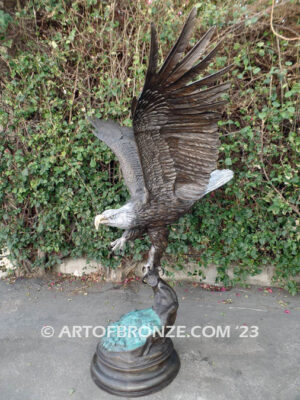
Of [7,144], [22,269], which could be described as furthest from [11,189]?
[22,269]

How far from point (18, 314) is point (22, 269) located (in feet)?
3.25

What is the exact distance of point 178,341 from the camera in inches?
106

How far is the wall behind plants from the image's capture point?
10.1 feet

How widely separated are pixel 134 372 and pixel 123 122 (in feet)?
7.67

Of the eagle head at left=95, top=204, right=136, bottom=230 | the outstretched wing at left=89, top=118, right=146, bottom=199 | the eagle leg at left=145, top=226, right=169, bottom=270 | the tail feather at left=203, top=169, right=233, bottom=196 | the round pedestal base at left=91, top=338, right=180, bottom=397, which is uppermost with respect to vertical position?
the outstretched wing at left=89, top=118, right=146, bottom=199

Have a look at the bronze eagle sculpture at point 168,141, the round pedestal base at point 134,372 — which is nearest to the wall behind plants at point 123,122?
the bronze eagle sculpture at point 168,141

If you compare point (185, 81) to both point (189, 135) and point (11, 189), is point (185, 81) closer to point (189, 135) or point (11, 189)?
point (189, 135)

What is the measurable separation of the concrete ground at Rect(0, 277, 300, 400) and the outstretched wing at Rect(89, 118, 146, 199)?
1456 mm

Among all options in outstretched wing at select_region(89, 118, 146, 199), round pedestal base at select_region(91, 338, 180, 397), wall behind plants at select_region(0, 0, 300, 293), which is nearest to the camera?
round pedestal base at select_region(91, 338, 180, 397)

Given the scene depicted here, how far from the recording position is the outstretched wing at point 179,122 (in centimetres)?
144

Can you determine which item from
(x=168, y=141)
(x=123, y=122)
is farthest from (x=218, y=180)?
(x=123, y=122)

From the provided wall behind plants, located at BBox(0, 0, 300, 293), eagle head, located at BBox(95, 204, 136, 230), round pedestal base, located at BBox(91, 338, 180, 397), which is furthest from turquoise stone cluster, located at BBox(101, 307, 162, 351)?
wall behind plants, located at BBox(0, 0, 300, 293)

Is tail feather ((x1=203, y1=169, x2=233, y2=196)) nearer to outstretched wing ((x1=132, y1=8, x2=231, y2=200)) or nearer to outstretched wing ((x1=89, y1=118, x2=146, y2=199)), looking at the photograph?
outstretched wing ((x1=132, y1=8, x2=231, y2=200))

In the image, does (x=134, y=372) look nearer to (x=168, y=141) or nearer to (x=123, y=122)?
(x=168, y=141)
